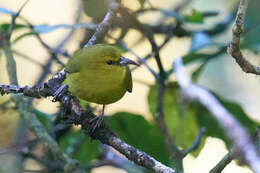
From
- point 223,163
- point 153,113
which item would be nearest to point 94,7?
point 153,113

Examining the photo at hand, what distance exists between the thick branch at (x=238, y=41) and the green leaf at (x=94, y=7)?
4.09ft

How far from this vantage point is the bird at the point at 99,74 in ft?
7.37

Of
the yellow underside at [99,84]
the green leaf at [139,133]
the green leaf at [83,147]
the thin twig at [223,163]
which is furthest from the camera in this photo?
the green leaf at [83,147]

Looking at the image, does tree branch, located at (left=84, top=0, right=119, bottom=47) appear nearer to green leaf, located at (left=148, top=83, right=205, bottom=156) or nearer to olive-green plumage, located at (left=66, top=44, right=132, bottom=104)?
olive-green plumage, located at (left=66, top=44, right=132, bottom=104)

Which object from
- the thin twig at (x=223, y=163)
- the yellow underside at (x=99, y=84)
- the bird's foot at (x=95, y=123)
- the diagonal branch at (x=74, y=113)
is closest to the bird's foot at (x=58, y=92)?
the diagonal branch at (x=74, y=113)

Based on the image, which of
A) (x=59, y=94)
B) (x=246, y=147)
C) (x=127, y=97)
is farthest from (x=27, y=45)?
(x=246, y=147)

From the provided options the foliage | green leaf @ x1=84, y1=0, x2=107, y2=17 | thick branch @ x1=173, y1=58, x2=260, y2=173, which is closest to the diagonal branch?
the foliage

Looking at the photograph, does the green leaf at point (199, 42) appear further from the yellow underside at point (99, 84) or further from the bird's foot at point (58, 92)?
the bird's foot at point (58, 92)

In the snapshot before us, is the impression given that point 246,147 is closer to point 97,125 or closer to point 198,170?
point 97,125

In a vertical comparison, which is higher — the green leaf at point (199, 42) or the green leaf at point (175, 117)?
the green leaf at point (199, 42)

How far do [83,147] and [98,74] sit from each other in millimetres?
659

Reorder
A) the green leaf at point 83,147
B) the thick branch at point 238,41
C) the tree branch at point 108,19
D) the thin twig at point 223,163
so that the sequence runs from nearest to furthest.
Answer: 1. the thick branch at point 238,41
2. the thin twig at point 223,163
3. the tree branch at point 108,19
4. the green leaf at point 83,147

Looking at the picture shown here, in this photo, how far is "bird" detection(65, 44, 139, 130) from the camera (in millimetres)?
2246

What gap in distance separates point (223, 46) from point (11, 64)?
1.46 metres
